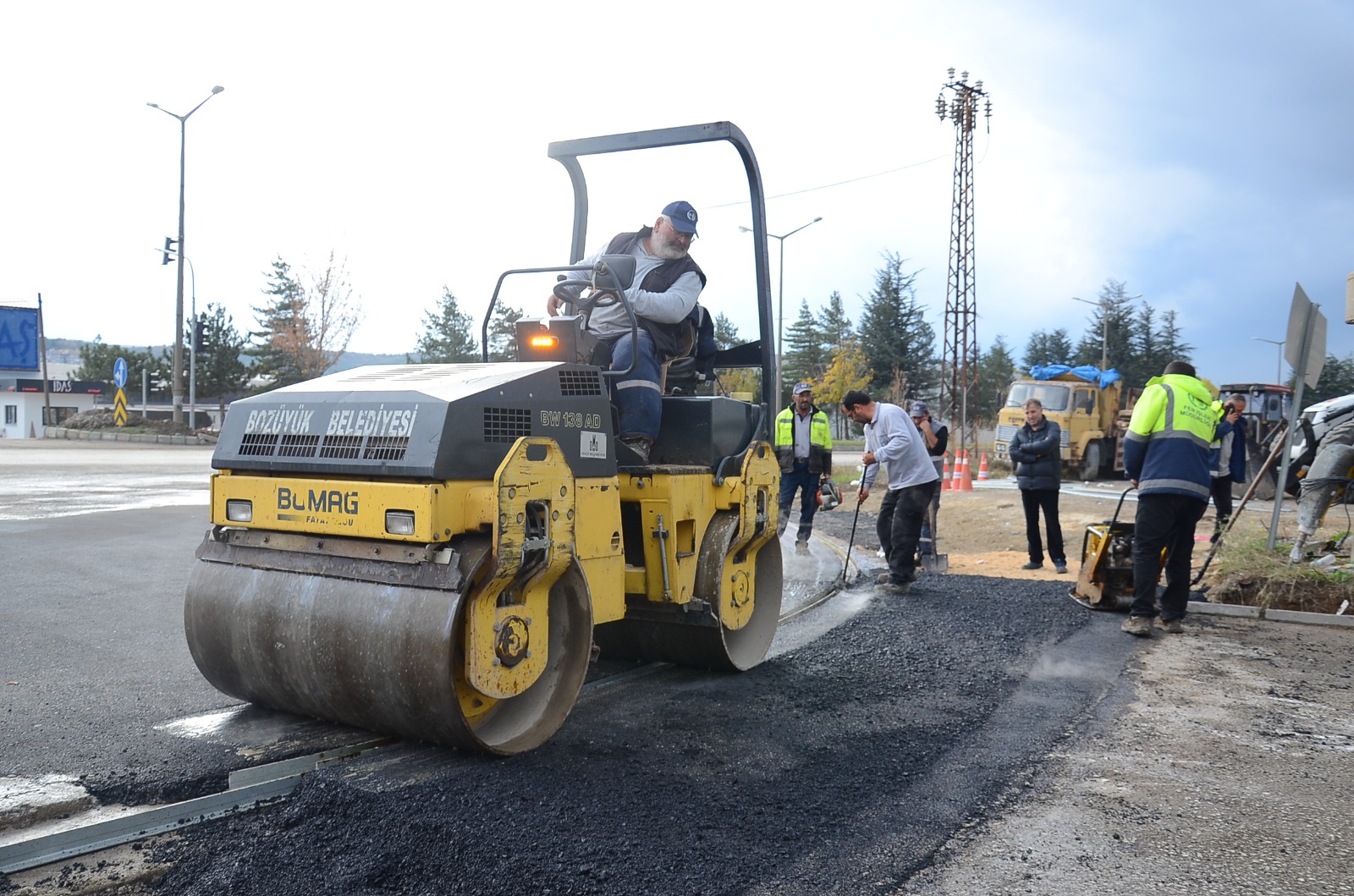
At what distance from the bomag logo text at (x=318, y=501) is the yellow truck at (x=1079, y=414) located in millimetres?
21818

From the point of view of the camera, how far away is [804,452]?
10883mm

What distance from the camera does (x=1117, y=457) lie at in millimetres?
25312

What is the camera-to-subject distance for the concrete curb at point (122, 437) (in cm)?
3281

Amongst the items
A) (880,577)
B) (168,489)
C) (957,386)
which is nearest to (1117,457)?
(957,386)

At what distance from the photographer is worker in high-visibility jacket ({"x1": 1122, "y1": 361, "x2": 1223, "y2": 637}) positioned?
673 cm

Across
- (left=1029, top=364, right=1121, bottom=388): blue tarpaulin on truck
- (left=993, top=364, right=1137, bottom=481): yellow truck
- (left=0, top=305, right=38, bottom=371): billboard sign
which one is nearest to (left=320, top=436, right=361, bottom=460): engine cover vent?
(left=993, top=364, right=1137, bottom=481): yellow truck

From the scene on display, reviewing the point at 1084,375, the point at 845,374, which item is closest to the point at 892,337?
the point at 845,374

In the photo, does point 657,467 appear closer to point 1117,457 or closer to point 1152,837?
point 1152,837

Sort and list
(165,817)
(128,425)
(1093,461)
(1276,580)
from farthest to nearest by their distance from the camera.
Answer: (128,425) → (1093,461) → (1276,580) → (165,817)

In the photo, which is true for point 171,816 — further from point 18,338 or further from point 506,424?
point 18,338

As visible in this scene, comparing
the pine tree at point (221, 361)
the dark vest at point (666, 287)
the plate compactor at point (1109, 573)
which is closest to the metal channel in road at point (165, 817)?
the dark vest at point (666, 287)

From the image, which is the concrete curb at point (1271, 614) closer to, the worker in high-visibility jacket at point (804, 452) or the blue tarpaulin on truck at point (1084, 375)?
the worker in high-visibility jacket at point (804, 452)

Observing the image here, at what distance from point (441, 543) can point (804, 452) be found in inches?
297

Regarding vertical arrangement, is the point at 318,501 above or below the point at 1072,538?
above
